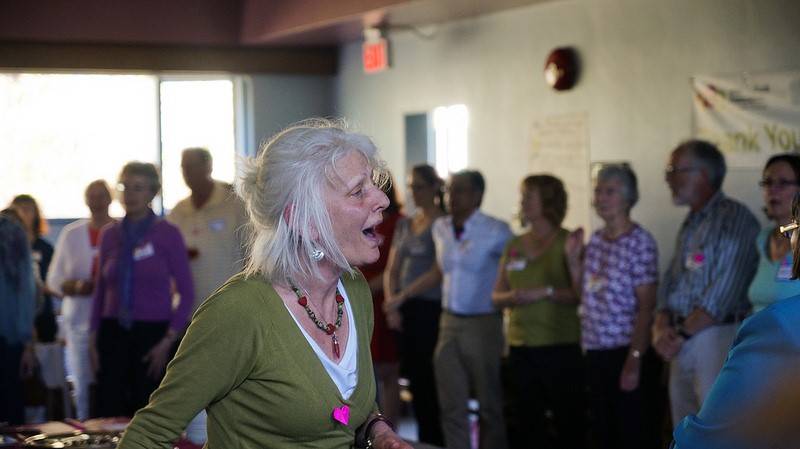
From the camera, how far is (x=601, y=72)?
606 cm

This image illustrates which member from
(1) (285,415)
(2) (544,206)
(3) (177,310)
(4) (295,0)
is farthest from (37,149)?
(1) (285,415)

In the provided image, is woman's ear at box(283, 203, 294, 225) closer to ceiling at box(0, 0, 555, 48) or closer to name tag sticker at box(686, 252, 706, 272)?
name tag sticker at box(686, 252, 706, 272)

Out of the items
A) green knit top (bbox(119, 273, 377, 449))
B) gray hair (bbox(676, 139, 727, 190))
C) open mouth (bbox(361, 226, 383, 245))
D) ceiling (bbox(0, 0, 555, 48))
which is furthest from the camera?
ceiling (bbox(0, 0, 555, 48))

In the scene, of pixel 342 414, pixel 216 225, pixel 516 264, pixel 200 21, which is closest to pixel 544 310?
pixel 516 264

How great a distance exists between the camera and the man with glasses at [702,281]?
4.24 m

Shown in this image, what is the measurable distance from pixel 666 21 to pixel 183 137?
507 centimetres

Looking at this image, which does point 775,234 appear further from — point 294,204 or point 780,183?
point 294,204

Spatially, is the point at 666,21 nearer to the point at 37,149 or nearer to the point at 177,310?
the point at 177,310

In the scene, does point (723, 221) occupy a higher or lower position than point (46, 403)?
higher

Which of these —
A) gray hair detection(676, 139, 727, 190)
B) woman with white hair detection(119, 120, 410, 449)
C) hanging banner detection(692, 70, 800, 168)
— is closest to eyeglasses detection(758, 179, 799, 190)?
gray hair detection(676, 139, 727, 190)

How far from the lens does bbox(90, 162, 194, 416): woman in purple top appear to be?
493cm

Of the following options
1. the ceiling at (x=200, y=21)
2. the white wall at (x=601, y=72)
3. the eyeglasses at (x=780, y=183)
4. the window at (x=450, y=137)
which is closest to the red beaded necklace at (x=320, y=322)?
the white wall at (x=601, y=72)

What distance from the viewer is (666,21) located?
554 centimetres

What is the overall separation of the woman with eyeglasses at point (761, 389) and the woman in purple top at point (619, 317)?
298 cm
